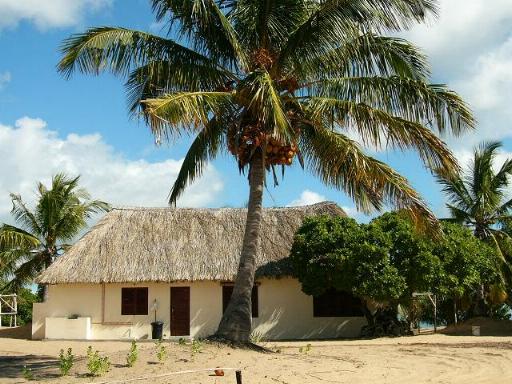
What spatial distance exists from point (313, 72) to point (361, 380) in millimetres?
5744

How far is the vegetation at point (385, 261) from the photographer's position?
1766cm

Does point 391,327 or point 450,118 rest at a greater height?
point 450,118

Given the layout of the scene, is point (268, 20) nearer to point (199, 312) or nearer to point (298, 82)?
point (298, 82)

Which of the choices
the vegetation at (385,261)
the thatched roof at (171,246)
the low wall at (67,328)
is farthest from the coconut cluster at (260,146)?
the low wall at (67,328)

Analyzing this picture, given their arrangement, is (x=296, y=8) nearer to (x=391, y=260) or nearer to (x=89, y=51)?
(x=89, y=51)

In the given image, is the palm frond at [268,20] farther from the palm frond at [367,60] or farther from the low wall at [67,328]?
the low wall at [67,328]

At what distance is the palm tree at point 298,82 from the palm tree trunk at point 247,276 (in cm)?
2

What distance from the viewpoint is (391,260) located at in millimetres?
18172

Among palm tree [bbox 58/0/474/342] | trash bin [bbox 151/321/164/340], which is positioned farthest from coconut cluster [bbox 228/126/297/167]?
trash bin [bbox 151/321/164/340]

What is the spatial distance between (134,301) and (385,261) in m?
8.33

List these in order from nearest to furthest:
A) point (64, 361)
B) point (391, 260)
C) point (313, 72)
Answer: point (64, 361)
point (313, 72)
point (391, 260)

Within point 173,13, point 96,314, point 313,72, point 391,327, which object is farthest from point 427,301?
point 173,13

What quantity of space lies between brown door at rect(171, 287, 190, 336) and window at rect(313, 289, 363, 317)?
13.6 ft

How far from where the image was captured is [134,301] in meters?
20.9
